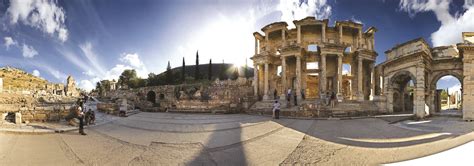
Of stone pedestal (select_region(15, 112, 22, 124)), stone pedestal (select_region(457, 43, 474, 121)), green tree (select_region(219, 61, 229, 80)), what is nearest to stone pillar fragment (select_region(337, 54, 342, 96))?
stone pedestal (select_region(457, 43, 474, 121))

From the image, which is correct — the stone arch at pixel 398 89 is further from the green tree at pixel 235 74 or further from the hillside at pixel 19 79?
the hillside at pixel 19 79

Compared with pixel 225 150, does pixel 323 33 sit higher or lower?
higher

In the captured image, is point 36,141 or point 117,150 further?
point 36,141

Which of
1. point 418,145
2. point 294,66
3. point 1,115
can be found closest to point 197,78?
point 294,66

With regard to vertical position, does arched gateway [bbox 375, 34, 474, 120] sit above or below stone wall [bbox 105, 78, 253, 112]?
above

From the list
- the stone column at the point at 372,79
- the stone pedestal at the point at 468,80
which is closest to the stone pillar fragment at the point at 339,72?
the stone column at the point at 372,79

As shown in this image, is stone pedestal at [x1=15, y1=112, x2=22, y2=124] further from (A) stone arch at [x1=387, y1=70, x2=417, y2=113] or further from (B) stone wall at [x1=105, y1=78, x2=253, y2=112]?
(A) stone arch at [x1=387, y1=70, x2=417, y2=113]

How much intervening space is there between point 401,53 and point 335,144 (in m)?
10.1

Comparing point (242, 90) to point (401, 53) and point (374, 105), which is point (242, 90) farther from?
point (401, 53)

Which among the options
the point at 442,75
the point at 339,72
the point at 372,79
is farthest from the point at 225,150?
the point at 372,79

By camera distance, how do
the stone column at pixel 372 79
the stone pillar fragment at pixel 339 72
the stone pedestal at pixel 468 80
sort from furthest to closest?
the stone column at pixel 372 79 < the stone pillar fragment at pixel 339 72 < the stone pedestal at pixel 468 80

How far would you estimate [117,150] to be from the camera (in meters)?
4.61

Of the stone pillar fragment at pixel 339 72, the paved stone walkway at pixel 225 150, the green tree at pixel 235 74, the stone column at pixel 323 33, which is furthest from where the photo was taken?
the green tree at pixel 235 74

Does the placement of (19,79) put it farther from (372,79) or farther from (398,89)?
(398,89)
